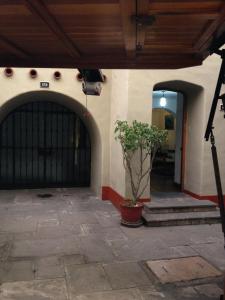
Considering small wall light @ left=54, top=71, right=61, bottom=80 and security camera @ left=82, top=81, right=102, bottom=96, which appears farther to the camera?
small wall light @ left=54, top=71, right=61, bottom=80

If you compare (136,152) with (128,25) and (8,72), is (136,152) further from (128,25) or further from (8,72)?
(128,25)

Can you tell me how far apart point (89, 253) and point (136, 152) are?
309 cm

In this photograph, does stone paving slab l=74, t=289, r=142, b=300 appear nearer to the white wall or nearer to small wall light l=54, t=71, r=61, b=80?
the white wall

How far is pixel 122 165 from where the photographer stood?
8.79 meters

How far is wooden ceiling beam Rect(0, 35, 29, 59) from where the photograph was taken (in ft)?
13.0

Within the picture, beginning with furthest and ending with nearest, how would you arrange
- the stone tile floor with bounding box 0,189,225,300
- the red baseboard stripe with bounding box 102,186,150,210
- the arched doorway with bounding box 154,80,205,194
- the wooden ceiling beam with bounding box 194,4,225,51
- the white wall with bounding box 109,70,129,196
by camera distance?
the arched doorway with bounding box 154,80,205,194 < the red baseboard stripe with bounding box 102,186,150,210 < the white wall with bounding box 109,70,129,196 < the stone tile floor with bounding box 0,189,225,300 < the wooden ceiling beam with bounding box 194,4,225,51

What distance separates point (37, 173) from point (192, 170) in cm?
586

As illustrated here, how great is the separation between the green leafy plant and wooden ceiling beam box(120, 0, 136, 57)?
11.2 ft

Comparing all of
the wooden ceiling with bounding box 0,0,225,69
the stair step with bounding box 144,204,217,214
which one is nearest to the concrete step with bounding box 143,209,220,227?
the stair step with bounding box 144,204,217,214

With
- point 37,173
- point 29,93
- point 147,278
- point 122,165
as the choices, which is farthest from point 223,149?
point 37,173

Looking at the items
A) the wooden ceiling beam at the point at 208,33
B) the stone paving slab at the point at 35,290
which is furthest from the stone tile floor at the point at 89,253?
the wooden ceiling beam at the point at 208,33

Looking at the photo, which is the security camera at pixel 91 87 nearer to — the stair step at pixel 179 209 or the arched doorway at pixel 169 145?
the stair step at pixel 179 209

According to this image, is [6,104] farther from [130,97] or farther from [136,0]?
[136,0]

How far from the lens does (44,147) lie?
12.5m
